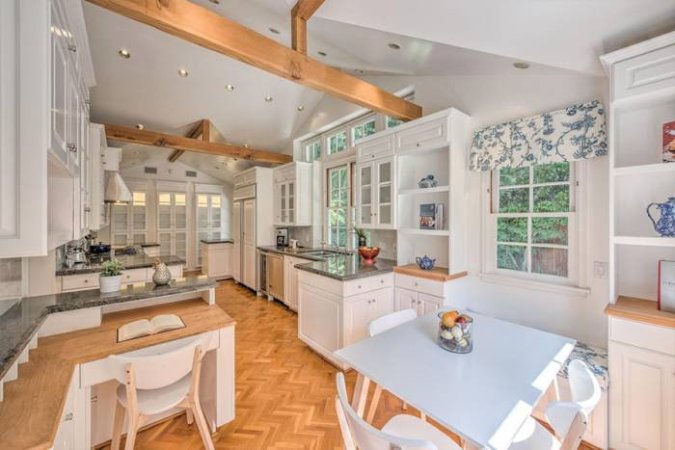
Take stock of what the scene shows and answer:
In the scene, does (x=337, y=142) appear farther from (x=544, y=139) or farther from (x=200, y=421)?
(x=200, y=421)

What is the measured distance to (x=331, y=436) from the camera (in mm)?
1858

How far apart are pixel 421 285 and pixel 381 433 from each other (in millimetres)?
1983

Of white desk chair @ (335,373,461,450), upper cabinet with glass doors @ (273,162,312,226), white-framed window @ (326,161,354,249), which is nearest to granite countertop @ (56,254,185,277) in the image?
upper cabinet with glass doors @ (273,162,312,226)

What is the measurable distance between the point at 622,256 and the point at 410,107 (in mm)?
2260

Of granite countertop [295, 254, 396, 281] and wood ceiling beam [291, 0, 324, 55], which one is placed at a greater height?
wood ceiling beam [291, 0, 324, 55]

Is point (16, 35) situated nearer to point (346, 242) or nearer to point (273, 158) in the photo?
point (346, 242)

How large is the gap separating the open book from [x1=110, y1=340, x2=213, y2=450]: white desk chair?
17 centimetres

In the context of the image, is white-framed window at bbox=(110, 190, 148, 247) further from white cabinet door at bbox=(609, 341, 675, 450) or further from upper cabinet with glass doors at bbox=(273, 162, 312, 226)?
white cabinet door at bbox=(609, 341, 675, 450)

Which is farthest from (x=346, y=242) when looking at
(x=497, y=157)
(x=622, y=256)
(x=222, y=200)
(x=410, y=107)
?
(x=222, y=200)

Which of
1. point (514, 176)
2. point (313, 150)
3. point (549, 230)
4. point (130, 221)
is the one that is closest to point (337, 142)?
point (313, 150)

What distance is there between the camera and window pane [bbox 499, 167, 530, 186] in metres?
2.46

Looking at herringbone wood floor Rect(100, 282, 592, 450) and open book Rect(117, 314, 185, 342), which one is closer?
open book Rect(117, 314, 185, 342)

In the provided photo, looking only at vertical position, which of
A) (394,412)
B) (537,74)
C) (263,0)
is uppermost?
(263,0)

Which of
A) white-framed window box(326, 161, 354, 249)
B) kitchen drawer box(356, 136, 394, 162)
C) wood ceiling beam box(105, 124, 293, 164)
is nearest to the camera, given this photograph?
kitchen drawer box(356, 136, 394, 162)
